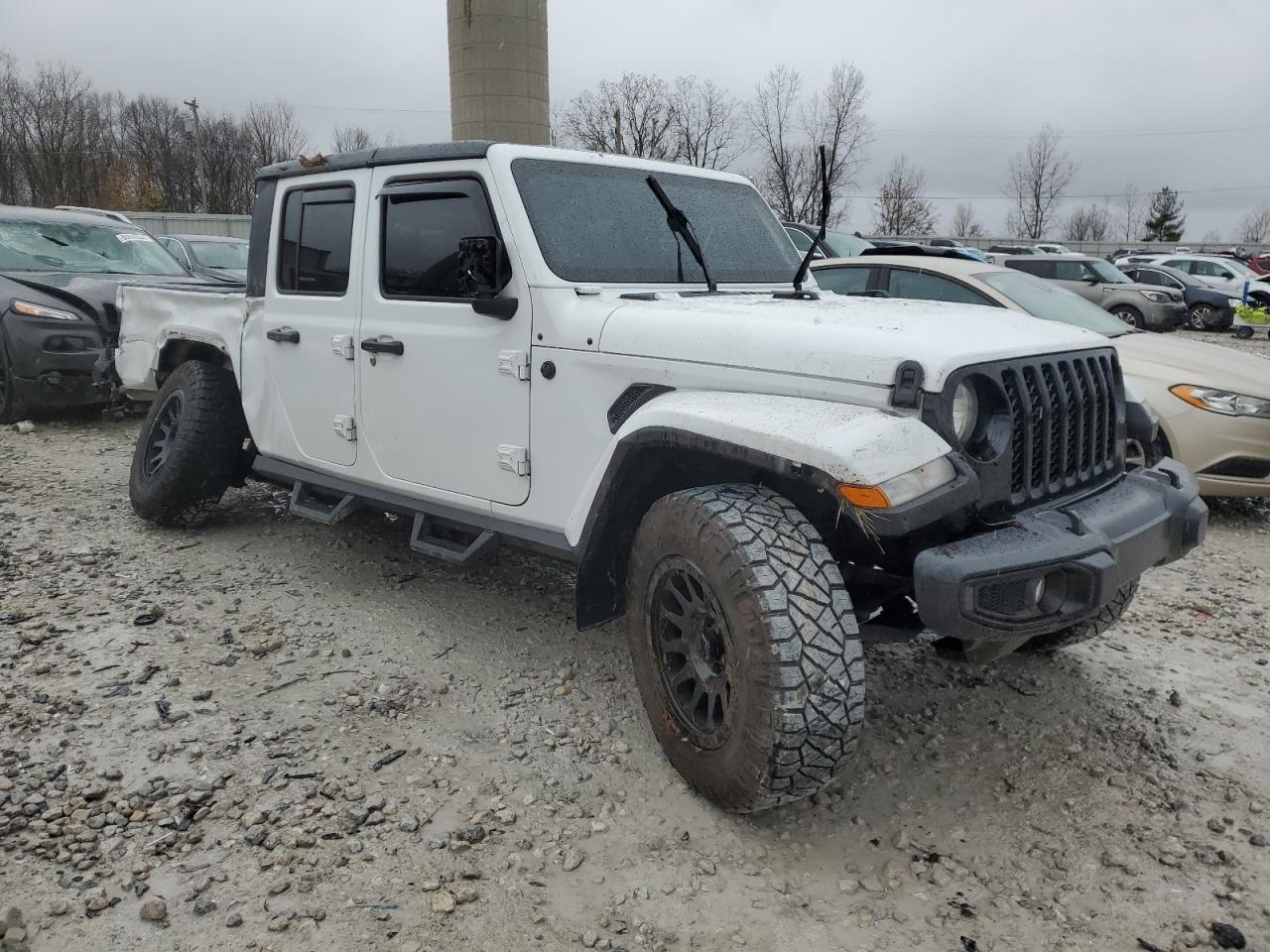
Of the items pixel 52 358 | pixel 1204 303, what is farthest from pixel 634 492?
pixel 1204 303

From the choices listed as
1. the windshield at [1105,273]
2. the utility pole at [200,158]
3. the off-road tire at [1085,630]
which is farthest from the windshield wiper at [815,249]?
the utility pole at [200,158]

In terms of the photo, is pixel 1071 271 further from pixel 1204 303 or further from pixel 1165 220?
pixel 1165 220

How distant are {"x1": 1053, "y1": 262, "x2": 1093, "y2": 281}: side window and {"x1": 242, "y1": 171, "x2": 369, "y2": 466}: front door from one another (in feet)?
48.4

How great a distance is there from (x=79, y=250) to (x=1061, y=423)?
8.62 m

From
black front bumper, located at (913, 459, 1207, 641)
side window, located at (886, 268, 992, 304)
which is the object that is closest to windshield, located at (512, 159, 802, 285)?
black front bumper, located at (913, 459, 1207, 641)

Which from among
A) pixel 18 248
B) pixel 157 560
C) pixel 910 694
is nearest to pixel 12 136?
pixel 18 248

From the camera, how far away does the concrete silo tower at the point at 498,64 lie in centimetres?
1098

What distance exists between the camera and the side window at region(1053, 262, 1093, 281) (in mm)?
16392

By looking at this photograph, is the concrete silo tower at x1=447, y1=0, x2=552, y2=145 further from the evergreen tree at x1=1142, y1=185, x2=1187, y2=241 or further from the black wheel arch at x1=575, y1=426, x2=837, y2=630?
the evergreen tree at x1=1142, y1=185, x2=1187, y2=241

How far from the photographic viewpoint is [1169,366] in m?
5.85

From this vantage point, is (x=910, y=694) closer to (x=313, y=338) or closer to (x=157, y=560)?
(x=313, y=338)

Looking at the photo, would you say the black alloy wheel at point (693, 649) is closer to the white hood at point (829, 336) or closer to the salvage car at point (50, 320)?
the white hood at point (829, 336)

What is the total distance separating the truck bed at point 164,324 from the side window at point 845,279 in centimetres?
382

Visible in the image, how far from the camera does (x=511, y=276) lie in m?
3.34
